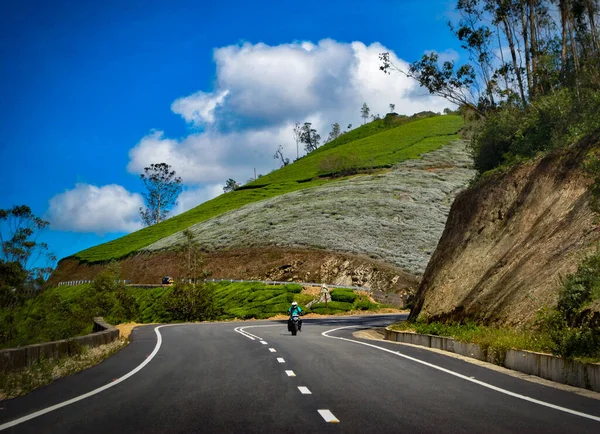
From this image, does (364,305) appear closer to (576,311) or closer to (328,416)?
(576,311)

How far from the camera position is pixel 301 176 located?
146750 millimetres

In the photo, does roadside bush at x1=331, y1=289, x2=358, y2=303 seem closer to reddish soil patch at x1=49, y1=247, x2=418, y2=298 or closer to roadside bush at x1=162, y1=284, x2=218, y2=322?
reddish soil patch at x1=49, y1=247, x2=418, y2=298

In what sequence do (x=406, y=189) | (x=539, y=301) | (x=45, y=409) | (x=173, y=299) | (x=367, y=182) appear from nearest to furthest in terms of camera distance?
(x=45, y=409) → (x=539, y=301) → (x=173, y=299) → (x=406, y=189) → (x=367, y=182)

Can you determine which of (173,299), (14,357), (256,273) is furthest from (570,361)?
(256,273)

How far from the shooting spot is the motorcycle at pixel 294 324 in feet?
97.0

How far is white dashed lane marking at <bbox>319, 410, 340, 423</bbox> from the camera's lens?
8.27m

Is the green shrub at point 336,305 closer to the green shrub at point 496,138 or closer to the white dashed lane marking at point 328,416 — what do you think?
the green shrub at point 496,138

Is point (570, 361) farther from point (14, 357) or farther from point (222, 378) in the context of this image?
point (14, 357)

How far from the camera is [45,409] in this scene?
31.0 ft

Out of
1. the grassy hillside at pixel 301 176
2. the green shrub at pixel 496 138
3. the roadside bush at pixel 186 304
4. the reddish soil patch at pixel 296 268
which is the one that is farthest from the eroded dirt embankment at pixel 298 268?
the grassy hillside at pixel 301 176

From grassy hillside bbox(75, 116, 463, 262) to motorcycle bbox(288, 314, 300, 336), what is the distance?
266 ft

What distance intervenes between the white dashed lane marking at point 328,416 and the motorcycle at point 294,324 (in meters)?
20.7

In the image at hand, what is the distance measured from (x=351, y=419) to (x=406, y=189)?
305ft

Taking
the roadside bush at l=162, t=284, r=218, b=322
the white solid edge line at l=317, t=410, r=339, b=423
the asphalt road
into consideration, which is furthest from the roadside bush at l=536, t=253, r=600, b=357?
the roadside bush at l=162, t=284, r=218, b=322
